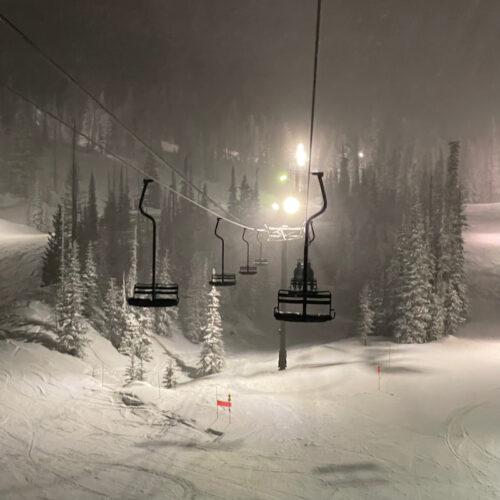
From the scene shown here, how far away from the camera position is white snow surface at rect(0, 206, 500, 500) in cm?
1264

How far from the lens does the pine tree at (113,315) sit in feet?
139

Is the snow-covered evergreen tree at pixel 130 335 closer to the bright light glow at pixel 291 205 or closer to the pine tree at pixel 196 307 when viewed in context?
the pine tree at pixel 196 307

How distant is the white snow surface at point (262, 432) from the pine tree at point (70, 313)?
5.28 ft

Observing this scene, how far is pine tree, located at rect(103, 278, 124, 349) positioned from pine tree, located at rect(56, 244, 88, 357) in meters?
8.91

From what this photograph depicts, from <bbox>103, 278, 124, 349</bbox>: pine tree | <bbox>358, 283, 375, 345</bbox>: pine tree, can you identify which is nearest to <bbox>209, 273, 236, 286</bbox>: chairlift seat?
<bbox>358, 283, 375, 345</bbox>: pine tree

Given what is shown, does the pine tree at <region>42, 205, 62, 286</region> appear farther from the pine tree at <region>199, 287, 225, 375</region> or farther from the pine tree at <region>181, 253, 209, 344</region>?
the pine tree at <region>199, 287, 225, 375</region>

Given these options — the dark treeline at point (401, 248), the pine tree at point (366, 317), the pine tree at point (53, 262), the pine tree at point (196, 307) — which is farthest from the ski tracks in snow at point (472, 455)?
the pine tree at point (53, 262)

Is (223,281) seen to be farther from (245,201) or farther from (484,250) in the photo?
(245,201)

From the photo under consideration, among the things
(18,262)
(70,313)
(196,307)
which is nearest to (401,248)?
(196,307)

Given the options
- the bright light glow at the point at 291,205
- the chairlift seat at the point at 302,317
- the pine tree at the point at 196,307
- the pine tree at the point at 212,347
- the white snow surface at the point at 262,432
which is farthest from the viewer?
the pine tree at the point at 196,307

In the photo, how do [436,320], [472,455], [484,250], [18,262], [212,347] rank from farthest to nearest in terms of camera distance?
[484,250] < [18,262] < [436,320] < [212,347] < [472,455]

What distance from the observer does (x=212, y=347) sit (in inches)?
1369

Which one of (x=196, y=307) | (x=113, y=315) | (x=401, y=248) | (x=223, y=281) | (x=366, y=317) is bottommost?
(x=196, y=307)

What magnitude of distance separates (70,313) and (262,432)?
2246cm
